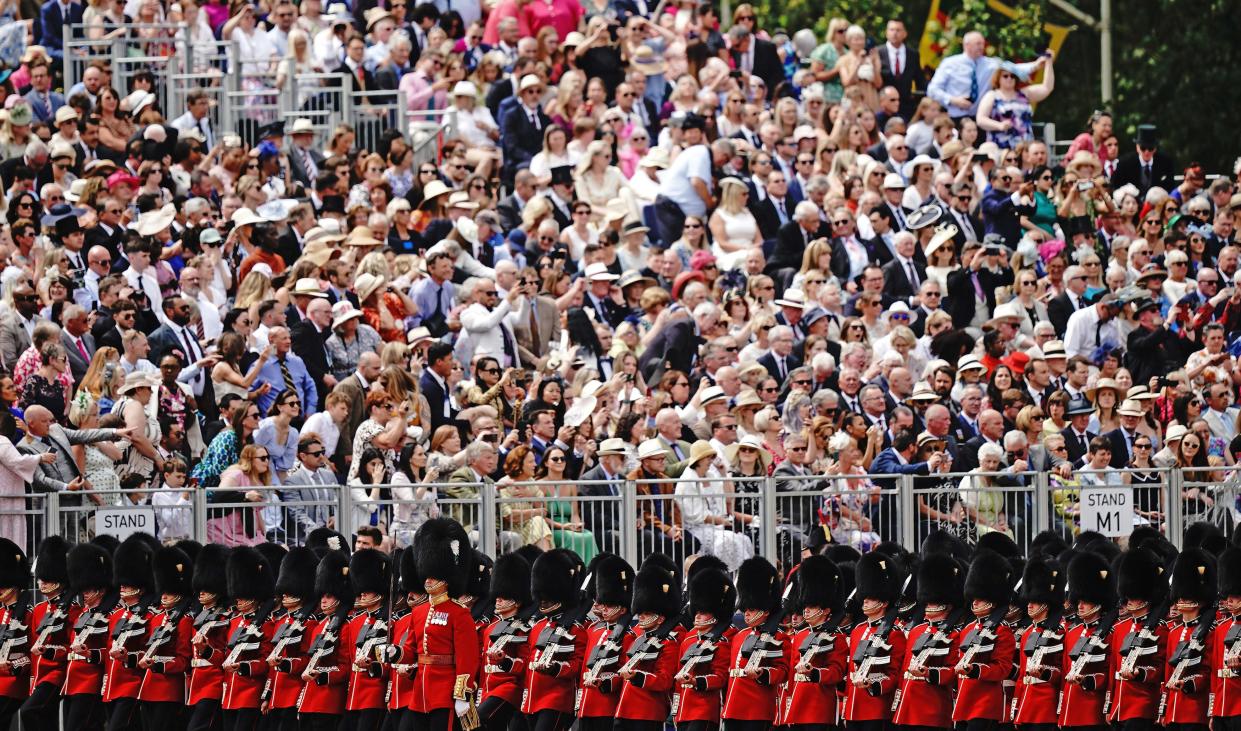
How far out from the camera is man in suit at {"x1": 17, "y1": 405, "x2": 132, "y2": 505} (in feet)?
64.7

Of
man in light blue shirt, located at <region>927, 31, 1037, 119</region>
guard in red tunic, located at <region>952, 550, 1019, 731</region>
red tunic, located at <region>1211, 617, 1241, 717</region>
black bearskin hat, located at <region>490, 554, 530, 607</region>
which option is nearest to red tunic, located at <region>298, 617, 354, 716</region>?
Answer: black bearskin hat, located at <region>490, 554, 530, 607</region>

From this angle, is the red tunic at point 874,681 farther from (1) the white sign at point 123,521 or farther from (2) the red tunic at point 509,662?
(1) the white sign at point 123,521

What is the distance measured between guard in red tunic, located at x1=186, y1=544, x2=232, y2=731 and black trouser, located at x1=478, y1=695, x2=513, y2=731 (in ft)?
5.92

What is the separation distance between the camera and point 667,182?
26.2 meters

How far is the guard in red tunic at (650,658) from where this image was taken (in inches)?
699

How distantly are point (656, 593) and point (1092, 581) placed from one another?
8.56 feet

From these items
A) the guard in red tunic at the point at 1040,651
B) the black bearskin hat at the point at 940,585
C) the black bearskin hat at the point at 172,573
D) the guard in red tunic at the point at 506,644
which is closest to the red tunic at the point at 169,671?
the black bearskin hat at the point at 172,573

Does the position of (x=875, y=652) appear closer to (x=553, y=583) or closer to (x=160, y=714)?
(x=553, y=583)

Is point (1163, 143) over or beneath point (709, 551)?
over

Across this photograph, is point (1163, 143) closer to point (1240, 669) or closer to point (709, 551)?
point (709, 551)

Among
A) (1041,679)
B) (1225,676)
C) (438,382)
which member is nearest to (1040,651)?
(1041,679)

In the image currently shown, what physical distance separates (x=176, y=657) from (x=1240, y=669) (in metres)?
6.68

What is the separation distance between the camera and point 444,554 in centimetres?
1803

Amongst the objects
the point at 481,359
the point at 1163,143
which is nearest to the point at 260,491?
the point at 481,359
